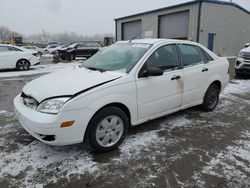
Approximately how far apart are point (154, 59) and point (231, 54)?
20.8 meters

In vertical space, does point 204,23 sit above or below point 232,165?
above

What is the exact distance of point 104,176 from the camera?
8.54 ft

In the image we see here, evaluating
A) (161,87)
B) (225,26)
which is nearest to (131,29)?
(225,26)

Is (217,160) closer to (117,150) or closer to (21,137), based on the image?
(117,150)

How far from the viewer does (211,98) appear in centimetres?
479

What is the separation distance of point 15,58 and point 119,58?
9.76 meters

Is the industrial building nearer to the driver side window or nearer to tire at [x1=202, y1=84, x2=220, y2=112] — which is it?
tire at [x1=202, y1=84, x2=220, y2=112]

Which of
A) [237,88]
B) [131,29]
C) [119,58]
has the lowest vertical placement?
[237,88]

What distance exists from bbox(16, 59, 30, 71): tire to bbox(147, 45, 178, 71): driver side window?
10.2 m

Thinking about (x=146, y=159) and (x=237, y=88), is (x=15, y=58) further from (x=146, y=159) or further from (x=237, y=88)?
(x=146, y=159)

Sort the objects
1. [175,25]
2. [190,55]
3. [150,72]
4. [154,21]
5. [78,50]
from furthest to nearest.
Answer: [154,21], [175,25], [78,50], [190,55], [150,72]

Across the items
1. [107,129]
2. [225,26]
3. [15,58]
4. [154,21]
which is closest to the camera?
[107,129]

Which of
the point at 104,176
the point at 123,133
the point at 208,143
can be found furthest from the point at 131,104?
the point at 208,143

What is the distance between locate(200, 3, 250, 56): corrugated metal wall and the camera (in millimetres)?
17734
